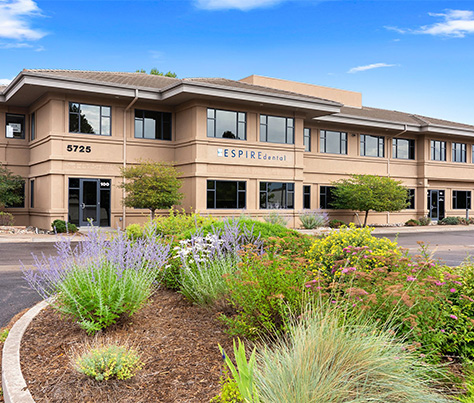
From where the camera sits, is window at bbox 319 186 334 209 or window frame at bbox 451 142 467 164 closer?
window at bbox 319 186 334 209

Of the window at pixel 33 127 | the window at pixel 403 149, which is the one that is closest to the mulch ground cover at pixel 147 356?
the window at pixel 33 127

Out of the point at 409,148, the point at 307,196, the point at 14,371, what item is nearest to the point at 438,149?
the point at 409,148

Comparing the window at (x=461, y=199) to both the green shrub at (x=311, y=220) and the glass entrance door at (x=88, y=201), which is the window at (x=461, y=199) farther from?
the glass entrance door at (x=88, y=201)

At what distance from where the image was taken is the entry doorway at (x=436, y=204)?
1367 inches

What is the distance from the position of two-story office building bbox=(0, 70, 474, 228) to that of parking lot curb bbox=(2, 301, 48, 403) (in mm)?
17197

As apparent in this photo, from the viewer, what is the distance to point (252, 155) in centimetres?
2505

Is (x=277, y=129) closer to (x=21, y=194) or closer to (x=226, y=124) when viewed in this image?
(x=226, y=124)

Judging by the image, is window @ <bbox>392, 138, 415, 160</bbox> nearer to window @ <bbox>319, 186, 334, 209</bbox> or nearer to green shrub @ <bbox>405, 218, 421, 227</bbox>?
green shrub @ <bbox>405, 218, 421, 227</bbox>

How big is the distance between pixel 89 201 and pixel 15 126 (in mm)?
7082

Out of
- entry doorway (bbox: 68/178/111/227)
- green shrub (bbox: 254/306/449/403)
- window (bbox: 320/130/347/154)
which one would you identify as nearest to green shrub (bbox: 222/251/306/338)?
green shrub (bbox: 254/306/449/403)

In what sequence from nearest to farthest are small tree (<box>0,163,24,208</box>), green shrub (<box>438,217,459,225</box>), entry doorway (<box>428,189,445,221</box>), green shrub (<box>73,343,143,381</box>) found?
green shrub (<box>73,343,143,381</box>) → small tree (<box>0,163,24,208</box>) → green shrub (<box>438,217,459,225</box>) → entry doorway (<box>428,189,445,221</box>)

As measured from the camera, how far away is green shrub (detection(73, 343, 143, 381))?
162 inches

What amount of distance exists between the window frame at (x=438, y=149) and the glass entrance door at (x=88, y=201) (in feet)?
82.1

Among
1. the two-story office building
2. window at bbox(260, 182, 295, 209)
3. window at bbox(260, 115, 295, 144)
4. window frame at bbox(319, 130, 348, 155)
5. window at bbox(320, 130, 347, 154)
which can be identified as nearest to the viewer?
the two-story office building
